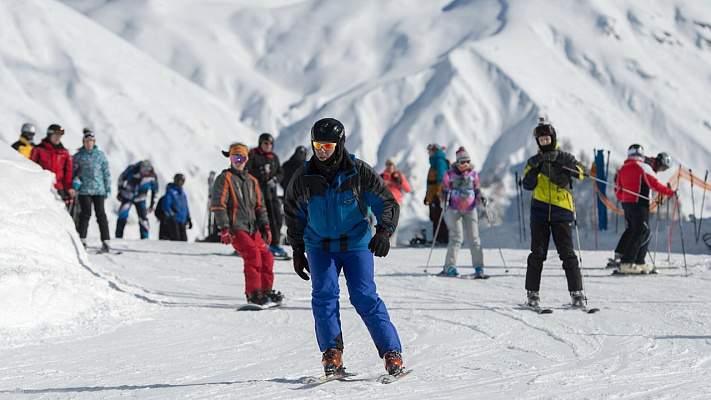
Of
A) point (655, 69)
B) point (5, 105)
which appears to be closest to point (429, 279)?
point (5, 105)

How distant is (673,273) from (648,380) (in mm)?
6644

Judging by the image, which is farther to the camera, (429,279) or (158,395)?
(429,279)

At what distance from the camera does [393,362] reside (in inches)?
181

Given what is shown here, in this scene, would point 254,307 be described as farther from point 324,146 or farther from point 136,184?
point 136,184

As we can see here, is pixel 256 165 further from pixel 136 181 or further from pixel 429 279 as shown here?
pixel 136 181

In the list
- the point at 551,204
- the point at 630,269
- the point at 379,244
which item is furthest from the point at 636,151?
the point at 379,244

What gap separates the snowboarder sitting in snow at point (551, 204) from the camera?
7383mm

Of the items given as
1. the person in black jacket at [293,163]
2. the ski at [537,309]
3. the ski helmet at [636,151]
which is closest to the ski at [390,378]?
the ski at [537,309]

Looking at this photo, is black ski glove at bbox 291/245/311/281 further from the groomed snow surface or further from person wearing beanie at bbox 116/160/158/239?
person wearing beanie at bbox 116/160/158/239

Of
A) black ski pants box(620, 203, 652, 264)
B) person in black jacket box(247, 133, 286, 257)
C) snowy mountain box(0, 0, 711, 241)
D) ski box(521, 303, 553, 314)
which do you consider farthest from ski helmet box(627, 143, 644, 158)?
snowy mountain box(0, 0, 711, 241)

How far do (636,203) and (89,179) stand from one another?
24.6 feet

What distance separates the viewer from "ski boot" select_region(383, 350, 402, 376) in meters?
4.60

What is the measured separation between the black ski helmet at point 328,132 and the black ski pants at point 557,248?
139 inches

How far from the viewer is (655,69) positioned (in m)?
164
